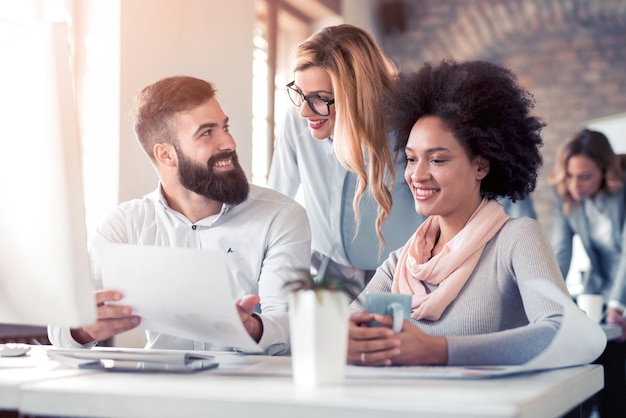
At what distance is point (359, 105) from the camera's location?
252 cm

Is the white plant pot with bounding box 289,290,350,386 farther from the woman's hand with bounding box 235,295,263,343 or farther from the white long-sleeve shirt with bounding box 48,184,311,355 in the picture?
the white long-sleeve shirt with bounding box 48,184,311,355

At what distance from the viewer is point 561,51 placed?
7004 millimetres

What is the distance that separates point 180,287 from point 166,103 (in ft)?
3.91

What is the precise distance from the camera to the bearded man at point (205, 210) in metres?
2.18

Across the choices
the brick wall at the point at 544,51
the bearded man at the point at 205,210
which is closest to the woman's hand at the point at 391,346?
the bearded man at the point at 205,210

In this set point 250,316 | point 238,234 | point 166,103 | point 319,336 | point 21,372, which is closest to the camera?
point 319,336

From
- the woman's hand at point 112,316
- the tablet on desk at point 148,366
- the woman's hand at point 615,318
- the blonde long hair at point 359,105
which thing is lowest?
the woman's hand at point 615,318

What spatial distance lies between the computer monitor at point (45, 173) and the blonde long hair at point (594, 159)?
3370 millimetres

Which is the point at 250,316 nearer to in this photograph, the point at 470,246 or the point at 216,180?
the point at 470,246

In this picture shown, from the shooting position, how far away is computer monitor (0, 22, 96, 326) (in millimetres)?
Result: 1188

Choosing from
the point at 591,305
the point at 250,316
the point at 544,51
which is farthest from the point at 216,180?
the point at 544,51

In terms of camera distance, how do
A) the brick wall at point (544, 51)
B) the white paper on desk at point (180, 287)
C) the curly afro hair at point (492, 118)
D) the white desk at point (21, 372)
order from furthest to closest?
the brick wall at point (544, 51) → the curly afro hair at point (492, 118) → the white paper on desk at point (180, 287) → the white desk at point (21, 372)

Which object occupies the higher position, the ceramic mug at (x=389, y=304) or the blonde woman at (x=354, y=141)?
the blonde woman at (x=354, y=141)

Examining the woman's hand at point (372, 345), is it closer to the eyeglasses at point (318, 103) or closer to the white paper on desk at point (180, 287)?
the white paper on desk at point (180, 287)
